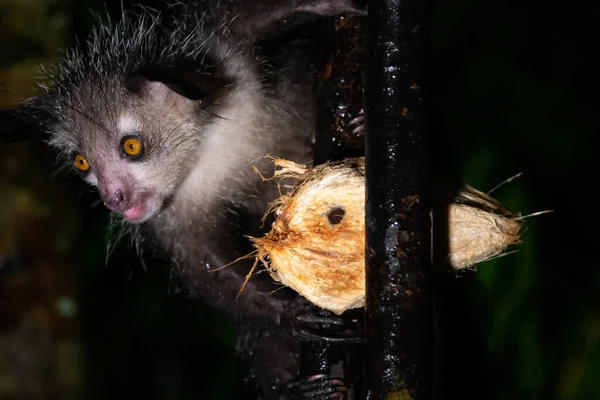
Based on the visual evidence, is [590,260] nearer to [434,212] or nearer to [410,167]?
[434,212]

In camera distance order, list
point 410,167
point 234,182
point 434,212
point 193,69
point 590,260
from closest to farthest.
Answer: point 410,167 < point 434,212 < point 193,69 < point 234,182 < point 590,260

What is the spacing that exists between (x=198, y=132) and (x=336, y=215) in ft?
2.79

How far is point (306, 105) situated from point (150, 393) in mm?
1951

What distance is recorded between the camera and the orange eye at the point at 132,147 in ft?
6.47

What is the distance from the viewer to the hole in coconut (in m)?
1.37

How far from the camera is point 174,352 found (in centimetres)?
354

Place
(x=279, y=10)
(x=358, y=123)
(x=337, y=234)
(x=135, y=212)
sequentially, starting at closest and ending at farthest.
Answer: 1. (x=337, y=234)
2. (x=358, y=123)
3. (x=135, y=212)
4. (x=279, y=10)

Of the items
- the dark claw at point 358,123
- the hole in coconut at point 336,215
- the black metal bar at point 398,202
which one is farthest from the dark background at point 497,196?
the black metal bar at point 398,202

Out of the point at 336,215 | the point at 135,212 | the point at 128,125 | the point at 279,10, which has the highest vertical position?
the point at 279,10

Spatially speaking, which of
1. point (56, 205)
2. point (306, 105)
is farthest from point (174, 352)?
point (306, 105)

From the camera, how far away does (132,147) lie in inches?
78.0

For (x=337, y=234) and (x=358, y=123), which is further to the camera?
(x=358, y=123)

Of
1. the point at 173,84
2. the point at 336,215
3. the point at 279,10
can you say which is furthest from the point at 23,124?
the point at 336,215

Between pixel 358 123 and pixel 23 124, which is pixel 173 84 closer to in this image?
pixel 358 123
